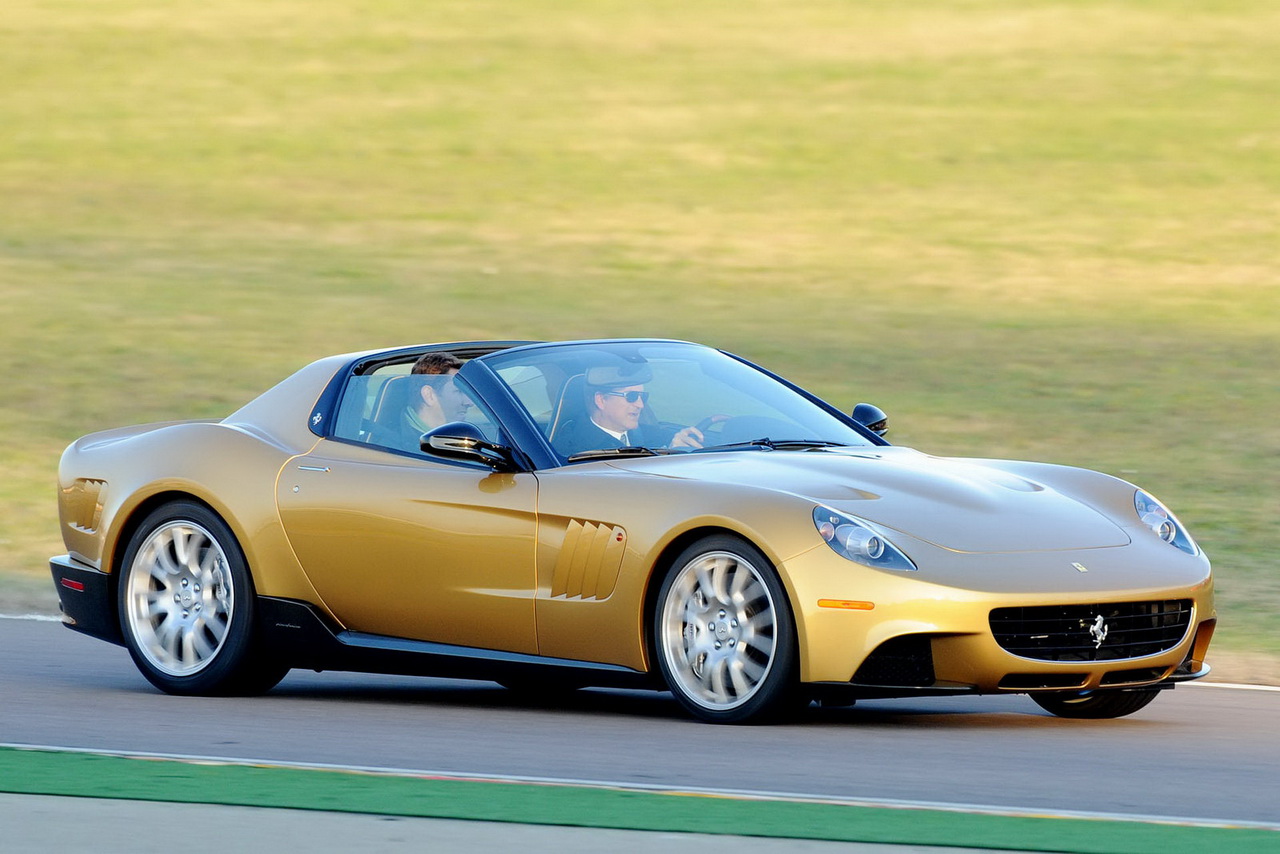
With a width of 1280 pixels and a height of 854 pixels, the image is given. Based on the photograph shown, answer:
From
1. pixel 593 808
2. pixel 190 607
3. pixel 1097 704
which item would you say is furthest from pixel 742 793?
pixel 190 607

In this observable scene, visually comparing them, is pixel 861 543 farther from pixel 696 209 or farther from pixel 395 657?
pixel 696 209

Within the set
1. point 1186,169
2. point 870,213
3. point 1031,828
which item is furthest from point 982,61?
point 1031,828

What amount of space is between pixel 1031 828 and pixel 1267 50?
3179cm

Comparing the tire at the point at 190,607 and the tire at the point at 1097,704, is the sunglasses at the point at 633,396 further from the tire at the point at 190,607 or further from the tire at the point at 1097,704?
the tire at the point at 1097,704

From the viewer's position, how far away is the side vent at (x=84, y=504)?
899 cm

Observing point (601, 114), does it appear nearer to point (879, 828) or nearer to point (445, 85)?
point (445, 85)

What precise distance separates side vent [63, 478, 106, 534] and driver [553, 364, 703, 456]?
7.02 feet

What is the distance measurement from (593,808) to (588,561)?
1901mm

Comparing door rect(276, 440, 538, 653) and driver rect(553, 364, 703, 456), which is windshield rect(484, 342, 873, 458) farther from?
door rect(276, 440, 538, 653)

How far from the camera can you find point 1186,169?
2841 cm

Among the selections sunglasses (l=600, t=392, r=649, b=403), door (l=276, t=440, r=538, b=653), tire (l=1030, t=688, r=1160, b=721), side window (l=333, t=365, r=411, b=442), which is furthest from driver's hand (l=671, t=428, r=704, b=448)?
tire (l=1030, t=688, r=1160, b=721)

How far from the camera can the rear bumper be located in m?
8.88

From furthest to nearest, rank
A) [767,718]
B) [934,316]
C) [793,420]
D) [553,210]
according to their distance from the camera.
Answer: [553,210], [934,316], [793,420], [767,718]

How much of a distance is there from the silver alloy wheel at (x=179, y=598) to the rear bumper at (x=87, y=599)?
0.10 meters
